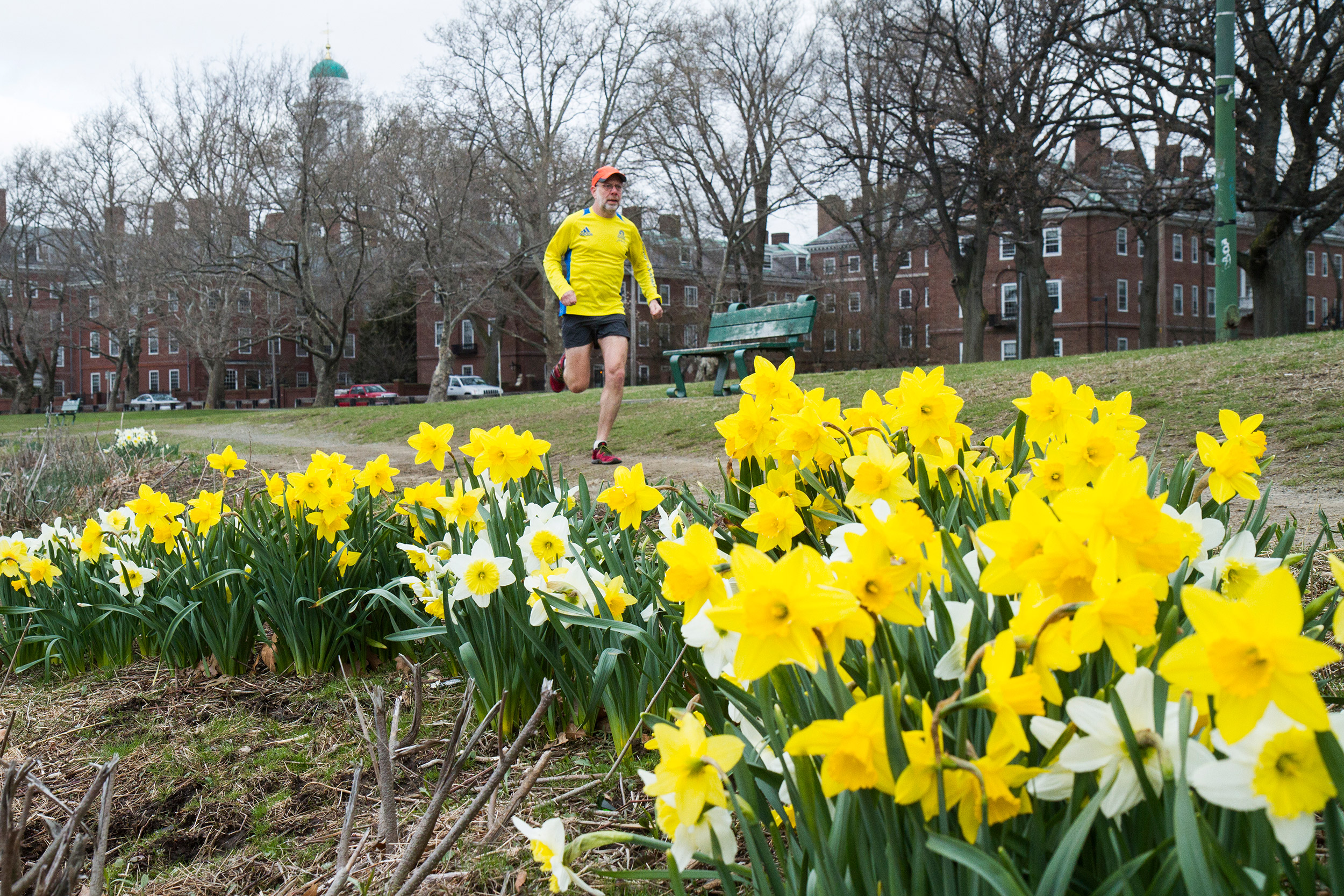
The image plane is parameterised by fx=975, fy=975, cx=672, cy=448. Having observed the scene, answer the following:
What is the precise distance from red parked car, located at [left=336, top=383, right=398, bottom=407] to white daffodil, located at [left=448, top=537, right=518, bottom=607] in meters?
51.0

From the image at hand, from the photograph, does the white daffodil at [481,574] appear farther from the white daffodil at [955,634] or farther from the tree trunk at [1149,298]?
the tree trunk at [1149,298]

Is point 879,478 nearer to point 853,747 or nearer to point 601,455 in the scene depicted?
point 853,747

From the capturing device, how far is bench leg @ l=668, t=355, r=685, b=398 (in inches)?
548

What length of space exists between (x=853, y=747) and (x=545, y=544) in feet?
4.22

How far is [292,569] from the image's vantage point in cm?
279

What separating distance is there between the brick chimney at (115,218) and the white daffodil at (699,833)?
44.2 metres

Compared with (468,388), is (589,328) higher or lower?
lower

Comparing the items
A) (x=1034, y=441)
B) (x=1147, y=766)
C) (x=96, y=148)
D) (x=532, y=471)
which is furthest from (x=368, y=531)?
(x=96, y=148)

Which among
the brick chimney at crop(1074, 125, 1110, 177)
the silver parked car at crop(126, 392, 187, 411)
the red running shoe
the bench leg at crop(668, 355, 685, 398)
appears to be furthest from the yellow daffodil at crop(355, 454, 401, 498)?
the silver parked car at crop(126, 392, 187, 411)

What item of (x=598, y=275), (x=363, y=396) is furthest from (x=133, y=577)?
(x=363, y=396)

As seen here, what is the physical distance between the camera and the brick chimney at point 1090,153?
1992cm

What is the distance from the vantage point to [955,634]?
115 cm

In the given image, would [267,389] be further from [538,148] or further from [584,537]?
[584,537]

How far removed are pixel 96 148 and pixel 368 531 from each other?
42355 mm
